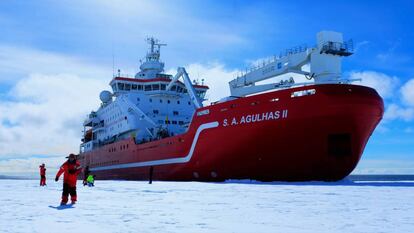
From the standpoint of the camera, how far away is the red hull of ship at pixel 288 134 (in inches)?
661

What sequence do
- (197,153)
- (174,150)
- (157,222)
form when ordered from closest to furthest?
1. (157,222)
2. (197,153)
3. (174,150)

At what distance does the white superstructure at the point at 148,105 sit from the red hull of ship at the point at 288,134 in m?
6.85

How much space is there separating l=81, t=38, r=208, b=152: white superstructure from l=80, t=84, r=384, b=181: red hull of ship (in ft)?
22.5

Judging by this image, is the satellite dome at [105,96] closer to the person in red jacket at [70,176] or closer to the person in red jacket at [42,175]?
the person in red jacket at [42,175]

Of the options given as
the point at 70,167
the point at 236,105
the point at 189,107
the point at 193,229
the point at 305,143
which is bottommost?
the point at 193,229

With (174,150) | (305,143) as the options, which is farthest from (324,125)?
(174,150)

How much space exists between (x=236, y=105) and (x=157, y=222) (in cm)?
1408

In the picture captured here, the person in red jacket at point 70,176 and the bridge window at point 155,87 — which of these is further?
the bridge window at point 155,87

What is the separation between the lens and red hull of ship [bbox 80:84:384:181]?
16797 millimetres

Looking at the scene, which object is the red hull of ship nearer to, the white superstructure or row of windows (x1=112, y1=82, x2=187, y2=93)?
the white superstructure

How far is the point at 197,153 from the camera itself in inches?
811

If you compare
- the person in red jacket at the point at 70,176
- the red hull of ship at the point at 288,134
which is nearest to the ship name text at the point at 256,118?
the red hull of ship at the point at 288,134

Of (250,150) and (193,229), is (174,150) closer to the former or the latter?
(250,150)

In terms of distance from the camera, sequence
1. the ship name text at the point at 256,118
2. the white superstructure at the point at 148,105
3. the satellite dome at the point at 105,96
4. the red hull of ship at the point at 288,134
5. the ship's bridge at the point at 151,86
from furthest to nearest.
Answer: the satellite dome at the point at 105,96
the ship's bridge at the point at 151,86
the white superstructure at the point at 148,105
the ship name text at the point at 256,118
the red hull of ship at the point at 288,134
